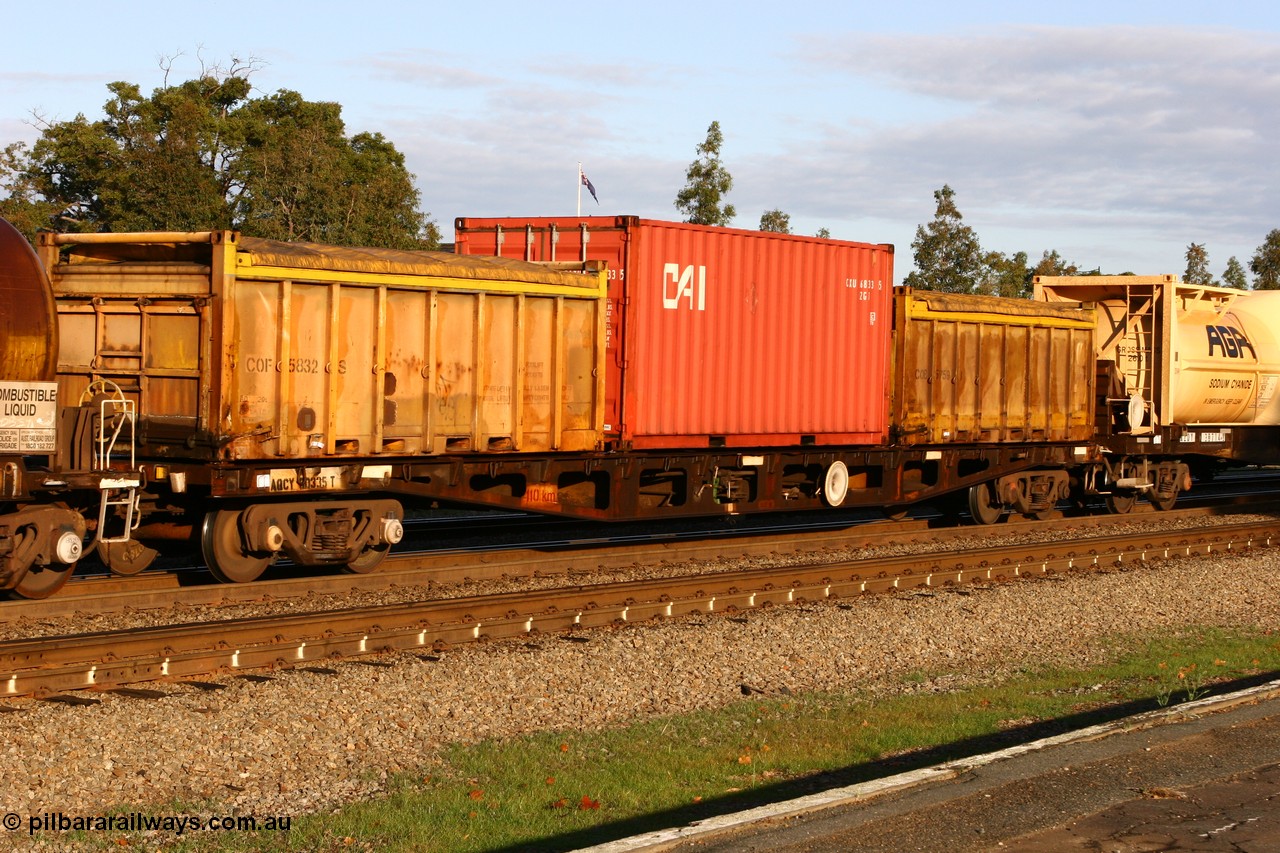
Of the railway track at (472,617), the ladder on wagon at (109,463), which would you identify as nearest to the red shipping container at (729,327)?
the railway track at (472,617)

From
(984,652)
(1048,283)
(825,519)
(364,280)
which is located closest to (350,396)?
(364,280)

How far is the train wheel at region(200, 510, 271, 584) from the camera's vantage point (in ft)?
41.1

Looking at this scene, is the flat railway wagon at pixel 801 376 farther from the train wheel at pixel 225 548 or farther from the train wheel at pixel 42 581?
the train wheel at pixel 42 581

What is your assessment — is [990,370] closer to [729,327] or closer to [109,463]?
[729,327]

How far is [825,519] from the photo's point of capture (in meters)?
21.4

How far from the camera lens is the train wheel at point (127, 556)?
12758mm

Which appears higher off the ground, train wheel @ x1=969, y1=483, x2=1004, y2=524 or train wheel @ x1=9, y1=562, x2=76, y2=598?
train wheel @ x1=969, y1=483, x2=1004, y2=524

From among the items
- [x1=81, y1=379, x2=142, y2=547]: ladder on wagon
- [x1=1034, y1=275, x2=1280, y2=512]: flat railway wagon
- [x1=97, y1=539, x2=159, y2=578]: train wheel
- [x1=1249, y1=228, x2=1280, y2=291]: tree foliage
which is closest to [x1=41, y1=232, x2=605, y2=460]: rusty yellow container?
[x1=81, y1=379, x2=142, y2=547]: ladder on wagon

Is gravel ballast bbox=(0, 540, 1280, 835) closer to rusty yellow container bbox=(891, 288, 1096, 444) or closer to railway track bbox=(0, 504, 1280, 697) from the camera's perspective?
railway track bbox=(0, 504, 1280, 697)

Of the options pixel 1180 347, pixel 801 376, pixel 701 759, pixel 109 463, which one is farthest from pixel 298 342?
pixel 1180 347

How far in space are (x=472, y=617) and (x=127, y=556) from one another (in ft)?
13.0

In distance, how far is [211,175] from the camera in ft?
129

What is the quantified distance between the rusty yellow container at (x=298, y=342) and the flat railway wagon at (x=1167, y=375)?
11.7 m

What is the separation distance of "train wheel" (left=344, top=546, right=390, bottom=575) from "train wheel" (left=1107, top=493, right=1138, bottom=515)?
44.6 feet
